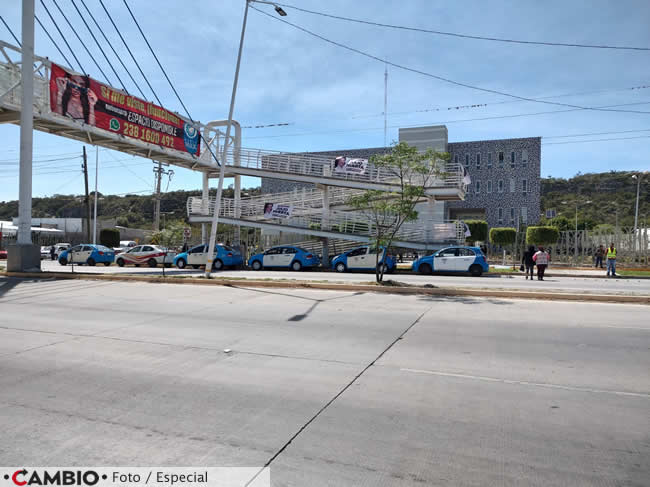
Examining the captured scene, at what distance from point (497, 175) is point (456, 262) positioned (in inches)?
1713

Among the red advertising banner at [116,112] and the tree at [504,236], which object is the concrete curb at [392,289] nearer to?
the red advertising banner at [116,112]

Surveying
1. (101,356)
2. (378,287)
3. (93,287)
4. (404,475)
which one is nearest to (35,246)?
(93,287)

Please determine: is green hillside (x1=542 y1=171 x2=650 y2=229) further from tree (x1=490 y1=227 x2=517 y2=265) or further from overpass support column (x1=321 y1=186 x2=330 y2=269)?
overpass support column (x1=321 y1=186 x2=330 y2=269)

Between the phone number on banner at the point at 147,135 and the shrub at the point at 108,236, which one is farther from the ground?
the phone number on banner at the point at 147,135

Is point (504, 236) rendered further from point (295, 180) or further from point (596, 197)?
point (596, 197)

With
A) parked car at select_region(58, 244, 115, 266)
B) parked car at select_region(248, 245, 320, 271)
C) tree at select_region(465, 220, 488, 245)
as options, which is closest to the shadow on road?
parked car at select_region(248, 245, 320, 271)

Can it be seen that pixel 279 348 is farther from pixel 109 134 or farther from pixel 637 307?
pixel 109 134

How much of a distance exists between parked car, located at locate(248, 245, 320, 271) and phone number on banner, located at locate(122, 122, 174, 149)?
8.70 meters

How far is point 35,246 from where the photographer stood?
70.3 feet

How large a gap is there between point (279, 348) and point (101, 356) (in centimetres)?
257

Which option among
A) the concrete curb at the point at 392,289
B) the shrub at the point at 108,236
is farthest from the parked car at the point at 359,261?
the shrub at the point at 108,236

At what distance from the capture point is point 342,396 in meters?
5.05

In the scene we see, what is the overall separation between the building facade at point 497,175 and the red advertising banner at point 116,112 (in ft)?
120

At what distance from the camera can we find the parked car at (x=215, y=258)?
2755cm
